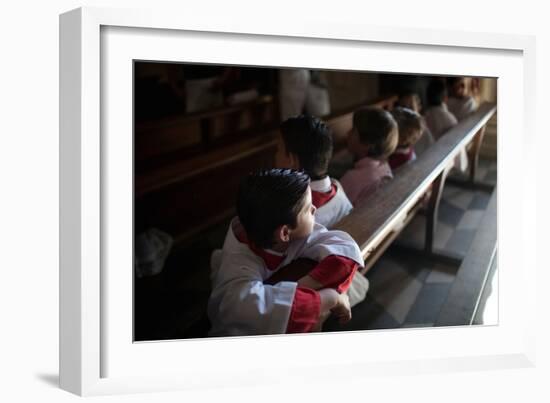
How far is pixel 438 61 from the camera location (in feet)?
9.12

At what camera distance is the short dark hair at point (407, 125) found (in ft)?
9.25

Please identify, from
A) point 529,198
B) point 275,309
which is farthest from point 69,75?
point 529,198

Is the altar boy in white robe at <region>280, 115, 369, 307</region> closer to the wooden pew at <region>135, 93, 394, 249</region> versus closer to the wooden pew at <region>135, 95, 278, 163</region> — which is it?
the wooden pew at <region>135, 93, 394, 249</region>

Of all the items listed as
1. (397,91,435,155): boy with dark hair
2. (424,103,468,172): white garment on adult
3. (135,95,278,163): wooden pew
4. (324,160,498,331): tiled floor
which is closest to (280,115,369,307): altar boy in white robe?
(324,160,498,331): tiled floor

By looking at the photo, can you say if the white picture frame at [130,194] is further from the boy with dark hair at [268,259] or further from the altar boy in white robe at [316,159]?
the altar boy in white robe at [316,159]

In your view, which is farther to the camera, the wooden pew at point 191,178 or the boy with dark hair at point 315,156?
the boy with dark hair at point 315,156

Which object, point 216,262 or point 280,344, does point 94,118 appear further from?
point 280,344

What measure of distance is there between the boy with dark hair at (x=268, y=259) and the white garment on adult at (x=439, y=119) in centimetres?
60

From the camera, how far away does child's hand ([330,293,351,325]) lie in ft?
8.63

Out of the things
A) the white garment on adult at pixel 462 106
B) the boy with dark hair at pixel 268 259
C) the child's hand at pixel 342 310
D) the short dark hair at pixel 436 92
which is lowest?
the child's hand at pixel 342 310

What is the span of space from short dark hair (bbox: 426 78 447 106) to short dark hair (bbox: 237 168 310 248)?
0.69 m

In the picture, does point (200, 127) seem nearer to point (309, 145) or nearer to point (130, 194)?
point (309, 145)

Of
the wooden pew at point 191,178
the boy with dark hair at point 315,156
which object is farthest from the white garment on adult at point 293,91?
the boy with dark hair at point 315,156

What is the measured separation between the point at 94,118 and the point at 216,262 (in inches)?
23.7
